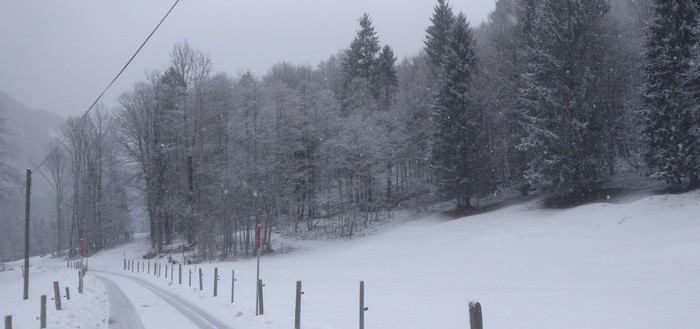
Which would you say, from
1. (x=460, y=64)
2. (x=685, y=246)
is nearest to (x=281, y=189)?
(x=460, y=64)

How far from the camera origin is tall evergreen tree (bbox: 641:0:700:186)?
996 inches

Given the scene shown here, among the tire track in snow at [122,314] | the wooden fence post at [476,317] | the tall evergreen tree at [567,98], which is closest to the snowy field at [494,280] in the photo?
the tire track in snow at [122,314]

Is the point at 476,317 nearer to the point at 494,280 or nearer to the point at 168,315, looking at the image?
the point at 168,315

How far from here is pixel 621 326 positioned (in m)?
9.74

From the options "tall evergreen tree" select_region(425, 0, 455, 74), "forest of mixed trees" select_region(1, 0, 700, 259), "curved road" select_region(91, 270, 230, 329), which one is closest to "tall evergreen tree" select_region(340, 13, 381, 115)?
"forest of mixed trees" select_region(1, 0, 700, 259)

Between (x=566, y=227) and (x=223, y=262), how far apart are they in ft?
80.2

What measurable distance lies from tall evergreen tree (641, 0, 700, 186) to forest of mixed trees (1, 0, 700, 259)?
0.08m

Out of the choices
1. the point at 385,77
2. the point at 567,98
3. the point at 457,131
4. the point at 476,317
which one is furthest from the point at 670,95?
the point at 385,77

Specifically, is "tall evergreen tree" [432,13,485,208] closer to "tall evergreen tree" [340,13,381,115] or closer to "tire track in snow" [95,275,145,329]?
"tall evergreen tree" [340,13,381,115]

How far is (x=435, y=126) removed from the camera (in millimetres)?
38844

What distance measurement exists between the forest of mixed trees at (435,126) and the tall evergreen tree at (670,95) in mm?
78

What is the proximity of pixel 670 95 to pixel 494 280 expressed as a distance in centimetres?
1644

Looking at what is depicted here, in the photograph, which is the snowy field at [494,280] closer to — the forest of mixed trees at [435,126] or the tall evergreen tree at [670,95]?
the tall evergreen tree at [670,95]

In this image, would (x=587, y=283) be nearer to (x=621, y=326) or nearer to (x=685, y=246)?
(x=685, y=246)
